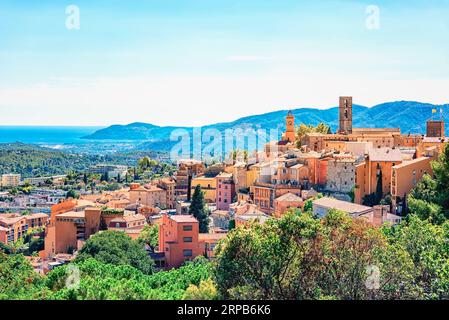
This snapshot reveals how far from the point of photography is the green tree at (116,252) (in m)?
21.2

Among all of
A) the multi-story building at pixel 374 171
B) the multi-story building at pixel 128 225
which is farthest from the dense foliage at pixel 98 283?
the multi-story building at pixel 128 225

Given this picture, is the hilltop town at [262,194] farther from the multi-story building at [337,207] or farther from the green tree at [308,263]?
the green tree at [308,263]

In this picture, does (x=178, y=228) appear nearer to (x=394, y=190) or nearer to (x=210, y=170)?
(x=394, y=190)

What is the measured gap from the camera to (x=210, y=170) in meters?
35.4

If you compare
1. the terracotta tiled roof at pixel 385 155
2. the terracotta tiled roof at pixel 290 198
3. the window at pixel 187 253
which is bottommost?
the window at pixel 187 253

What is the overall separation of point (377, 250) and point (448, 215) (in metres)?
7.37

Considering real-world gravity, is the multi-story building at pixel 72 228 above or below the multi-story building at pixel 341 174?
below

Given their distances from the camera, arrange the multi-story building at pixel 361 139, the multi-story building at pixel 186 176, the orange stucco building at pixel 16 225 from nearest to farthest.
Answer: the multi-story building at pixel 361 139
the multi-story building at pixel 186 176
the orange stucco building at pixel 16 225

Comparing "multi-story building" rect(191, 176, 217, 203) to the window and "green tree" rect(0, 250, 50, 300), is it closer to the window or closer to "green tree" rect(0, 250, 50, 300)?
the window

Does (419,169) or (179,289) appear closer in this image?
(179,289)

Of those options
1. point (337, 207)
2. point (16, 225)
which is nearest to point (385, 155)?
point (337, 207)

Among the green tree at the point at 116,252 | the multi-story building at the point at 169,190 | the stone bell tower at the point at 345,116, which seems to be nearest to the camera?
the green tree at the point at 116,252

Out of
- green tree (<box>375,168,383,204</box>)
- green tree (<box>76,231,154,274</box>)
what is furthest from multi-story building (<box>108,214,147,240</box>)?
green tree (<box>375,168,383,204</box>)
